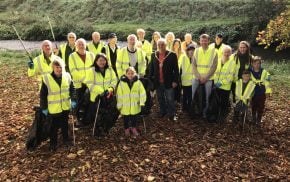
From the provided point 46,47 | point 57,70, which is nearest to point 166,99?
point 57,70

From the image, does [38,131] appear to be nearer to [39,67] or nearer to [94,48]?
[39,67]

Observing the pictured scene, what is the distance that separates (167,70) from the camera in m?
8.88

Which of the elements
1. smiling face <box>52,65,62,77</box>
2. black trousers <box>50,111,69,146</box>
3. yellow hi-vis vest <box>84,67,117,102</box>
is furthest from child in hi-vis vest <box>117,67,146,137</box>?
smiling face <box>52,65,62,77</box>

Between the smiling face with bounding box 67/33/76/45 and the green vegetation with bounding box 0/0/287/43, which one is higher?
the green vegetation with bounding box 0/0/287/43

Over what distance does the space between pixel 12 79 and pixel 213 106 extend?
9.60m

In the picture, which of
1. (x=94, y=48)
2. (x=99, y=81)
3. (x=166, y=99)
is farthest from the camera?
(x=94, y=48)

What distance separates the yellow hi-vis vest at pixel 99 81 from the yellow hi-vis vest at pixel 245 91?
A: 10.3ft

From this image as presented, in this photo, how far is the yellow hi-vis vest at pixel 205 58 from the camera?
891 centimetres

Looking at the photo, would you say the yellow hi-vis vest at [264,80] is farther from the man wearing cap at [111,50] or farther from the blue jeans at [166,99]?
the man wearing cap at [111,50]

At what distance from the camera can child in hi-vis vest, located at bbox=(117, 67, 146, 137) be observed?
8.06 m

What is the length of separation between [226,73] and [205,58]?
0.66 m

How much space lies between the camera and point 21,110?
10805 millimetres

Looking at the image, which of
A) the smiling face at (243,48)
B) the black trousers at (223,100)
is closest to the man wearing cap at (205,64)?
the black trousers at (223,100)

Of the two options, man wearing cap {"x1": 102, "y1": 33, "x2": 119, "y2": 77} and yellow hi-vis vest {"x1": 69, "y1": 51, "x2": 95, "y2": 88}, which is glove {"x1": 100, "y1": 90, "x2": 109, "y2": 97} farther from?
man wearing cap {"x1": 102, "y1": 33, "x2": 119, "y2": 77}
